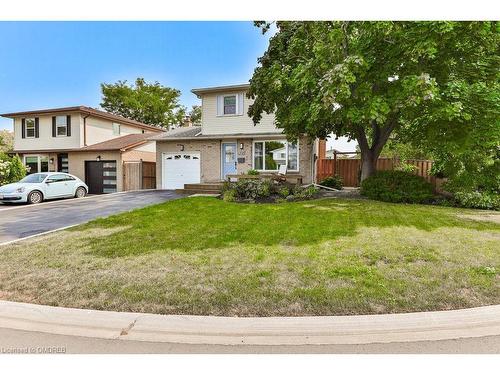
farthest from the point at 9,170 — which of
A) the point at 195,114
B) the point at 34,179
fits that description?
the point at 195,114

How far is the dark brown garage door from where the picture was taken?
60.1ft

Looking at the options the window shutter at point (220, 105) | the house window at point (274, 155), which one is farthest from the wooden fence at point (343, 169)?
the window shutter at point (220, 105)

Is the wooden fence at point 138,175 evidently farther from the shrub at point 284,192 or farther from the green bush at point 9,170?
the shrub at point 284,192

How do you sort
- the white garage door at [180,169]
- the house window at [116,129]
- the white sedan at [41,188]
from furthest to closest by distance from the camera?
the house window at [116,129] → the white garage door at [180,169] → the white sedan at [41,188]

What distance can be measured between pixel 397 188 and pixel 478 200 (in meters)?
2.30

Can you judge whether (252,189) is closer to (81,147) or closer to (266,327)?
(266,327)

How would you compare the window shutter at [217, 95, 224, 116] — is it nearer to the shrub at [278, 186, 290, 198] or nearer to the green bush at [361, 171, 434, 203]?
the shrub at [278, 186, 290, 198]

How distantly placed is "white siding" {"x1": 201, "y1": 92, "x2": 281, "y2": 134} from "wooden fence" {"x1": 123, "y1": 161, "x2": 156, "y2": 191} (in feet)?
16.6

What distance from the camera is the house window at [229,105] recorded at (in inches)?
623

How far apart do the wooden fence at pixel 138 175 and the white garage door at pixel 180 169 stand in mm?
2237
